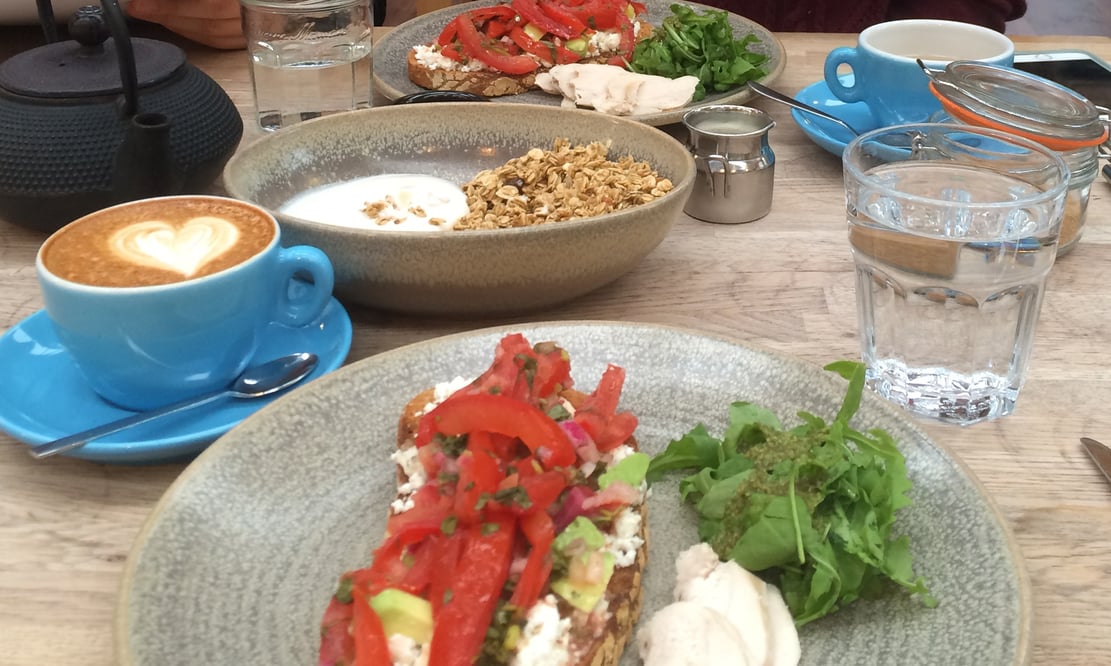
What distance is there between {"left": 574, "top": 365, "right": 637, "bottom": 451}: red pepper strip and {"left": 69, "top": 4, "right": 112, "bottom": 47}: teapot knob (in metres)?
1.03

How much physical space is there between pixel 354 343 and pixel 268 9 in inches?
33.8

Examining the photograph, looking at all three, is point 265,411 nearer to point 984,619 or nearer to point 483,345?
point 483,345

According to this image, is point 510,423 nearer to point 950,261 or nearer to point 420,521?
point 420,521

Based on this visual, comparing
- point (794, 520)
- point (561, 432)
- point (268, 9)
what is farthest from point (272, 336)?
point (268, 9)

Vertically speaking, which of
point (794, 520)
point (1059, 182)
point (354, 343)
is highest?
point (1059, 182)

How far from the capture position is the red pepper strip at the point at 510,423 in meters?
0.88

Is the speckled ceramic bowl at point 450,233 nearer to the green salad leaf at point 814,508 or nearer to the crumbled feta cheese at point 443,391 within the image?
the crumbled feta cheese at point 443,391

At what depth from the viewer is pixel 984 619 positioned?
0.80 metres

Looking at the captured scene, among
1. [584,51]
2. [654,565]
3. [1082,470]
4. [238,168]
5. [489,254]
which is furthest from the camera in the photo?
[584,51]

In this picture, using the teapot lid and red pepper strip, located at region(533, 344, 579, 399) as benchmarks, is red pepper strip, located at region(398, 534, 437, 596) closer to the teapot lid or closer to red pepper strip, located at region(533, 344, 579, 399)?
red pepper strip, located at region(533, 344, 579, 399)

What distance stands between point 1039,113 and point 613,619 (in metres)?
1.01

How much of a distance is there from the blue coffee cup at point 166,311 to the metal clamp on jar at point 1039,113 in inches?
37.6

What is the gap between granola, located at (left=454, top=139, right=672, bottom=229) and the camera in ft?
4.83

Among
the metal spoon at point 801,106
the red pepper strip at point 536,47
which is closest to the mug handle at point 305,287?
the metal spoon at point 801,106
